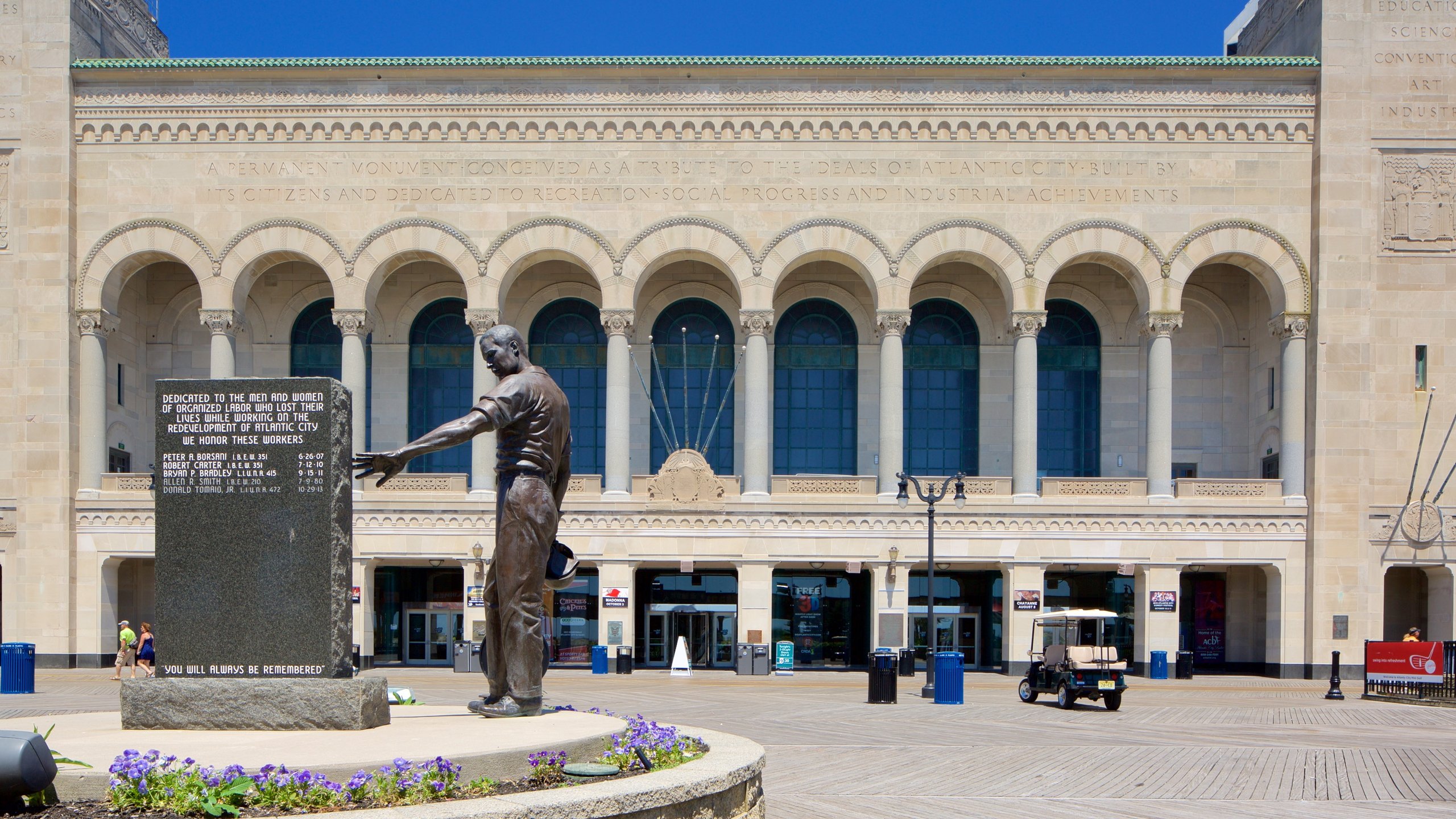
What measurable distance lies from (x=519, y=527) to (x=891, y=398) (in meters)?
26.3

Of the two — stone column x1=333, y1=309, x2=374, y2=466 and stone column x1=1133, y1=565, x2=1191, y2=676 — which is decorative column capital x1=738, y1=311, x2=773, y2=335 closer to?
stone column x1=333, y1=309, x2=374, y2=466

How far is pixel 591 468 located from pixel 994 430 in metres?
12.5

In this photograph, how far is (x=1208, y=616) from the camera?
3950cm

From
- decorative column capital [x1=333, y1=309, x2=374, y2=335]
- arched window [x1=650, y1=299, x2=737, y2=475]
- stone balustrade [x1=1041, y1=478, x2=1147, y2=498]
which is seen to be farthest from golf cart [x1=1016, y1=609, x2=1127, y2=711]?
decorative column capital [x1=333, y1=309, x2=374, y2=335]

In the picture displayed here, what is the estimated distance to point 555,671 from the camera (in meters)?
35.8

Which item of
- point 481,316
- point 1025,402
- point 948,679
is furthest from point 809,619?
point 948,679

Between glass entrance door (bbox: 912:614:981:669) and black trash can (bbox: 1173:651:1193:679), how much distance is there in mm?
6553

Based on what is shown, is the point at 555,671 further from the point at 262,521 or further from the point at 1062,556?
the point at 262,521

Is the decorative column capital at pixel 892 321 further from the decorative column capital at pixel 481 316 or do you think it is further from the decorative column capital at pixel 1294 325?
the decorative column capital at pixel 481 316

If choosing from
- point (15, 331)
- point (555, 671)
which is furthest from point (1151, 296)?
point (15, 331)

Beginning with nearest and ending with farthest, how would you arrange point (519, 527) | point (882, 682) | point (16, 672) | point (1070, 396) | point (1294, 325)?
point (519, 527) < point (882, 682) < point (16, 672) < point (1294, 325) < point (1070, 396)

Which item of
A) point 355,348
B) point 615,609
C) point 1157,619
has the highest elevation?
point 355,348

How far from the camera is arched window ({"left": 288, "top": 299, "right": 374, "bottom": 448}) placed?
40281mm

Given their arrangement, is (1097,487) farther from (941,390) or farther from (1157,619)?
(941,390)
